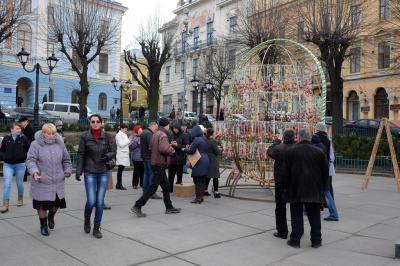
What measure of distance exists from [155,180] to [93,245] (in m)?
2.06

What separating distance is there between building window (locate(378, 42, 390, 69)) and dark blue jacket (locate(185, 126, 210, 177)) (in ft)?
85.5

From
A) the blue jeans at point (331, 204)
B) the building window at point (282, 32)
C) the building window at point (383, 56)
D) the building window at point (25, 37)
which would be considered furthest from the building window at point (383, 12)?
the building window at point (25, 37)

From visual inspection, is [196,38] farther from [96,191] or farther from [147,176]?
[96,191]

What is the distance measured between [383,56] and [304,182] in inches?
1168

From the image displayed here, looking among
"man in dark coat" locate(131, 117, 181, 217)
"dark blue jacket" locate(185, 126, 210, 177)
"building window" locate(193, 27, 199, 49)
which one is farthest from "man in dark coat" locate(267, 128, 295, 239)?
"building window" locate(193, 27, 199, 49)

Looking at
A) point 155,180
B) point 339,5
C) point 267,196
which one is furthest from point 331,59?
Result: point 155,180

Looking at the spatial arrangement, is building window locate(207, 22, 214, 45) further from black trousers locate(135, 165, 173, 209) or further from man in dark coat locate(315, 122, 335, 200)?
black trousers locate(135, 165, 173, 209)

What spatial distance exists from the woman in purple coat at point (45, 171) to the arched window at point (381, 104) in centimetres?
3196

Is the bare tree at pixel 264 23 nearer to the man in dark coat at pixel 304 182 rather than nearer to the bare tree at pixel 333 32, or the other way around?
the bare tree at pixel 333 32

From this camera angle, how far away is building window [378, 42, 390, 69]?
30722mm

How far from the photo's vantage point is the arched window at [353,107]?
36.0 metres

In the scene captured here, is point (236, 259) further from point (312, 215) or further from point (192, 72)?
point (192, 72)

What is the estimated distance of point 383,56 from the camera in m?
31.6

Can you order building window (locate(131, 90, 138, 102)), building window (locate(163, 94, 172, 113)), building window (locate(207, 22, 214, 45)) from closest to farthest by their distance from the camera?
building window (locate(207, 22, 214, 45))
building window (locate(163, 94, 172, 113))
building window (locate(131, 90, 138, 102))
